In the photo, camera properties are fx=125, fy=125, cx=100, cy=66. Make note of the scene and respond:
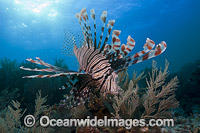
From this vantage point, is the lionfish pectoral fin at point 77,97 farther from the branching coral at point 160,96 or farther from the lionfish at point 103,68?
the branching coral at point 160,96

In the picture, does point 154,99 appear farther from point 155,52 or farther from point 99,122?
point 99,122

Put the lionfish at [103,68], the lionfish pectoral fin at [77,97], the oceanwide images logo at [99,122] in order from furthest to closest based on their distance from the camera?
the oceanwide images logo at [99,122], the lionfish pectoral fin at [77,97], the lionfish at [103,68]

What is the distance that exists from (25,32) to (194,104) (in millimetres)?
49796

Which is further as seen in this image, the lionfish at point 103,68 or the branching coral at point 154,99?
the branching coral at point 154,99

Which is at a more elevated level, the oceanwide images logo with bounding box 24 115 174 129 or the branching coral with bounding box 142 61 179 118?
the branching coral with bounding box 142 61 179 118

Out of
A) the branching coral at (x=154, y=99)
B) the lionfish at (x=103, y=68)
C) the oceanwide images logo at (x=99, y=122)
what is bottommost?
the oceanwide images logo at (x=99, y=122)

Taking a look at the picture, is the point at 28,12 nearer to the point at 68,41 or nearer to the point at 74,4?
the point at 74,4

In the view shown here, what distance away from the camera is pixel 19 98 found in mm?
7004

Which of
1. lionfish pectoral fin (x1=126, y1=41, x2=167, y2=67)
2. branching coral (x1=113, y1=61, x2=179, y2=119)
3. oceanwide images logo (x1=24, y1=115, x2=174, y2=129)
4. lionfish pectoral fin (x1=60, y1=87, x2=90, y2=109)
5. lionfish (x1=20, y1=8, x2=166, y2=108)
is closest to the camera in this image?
lionfish pectoral fin (x1=126, y1=41, x2=167, y2=67)

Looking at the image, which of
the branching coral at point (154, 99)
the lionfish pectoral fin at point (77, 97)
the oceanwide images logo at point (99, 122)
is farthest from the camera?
the branching coral at point (154, 99)

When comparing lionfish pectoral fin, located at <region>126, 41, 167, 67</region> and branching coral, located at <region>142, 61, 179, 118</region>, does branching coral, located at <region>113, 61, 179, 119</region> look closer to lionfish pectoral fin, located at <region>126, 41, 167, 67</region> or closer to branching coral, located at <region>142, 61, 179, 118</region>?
branching coral, located at <region>142, 61, 179, 118</region>

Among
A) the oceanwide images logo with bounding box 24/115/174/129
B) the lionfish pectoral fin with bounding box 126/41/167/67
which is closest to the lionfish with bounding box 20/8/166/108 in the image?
the lionfish pectoral fin with bounding box 126/41/167/67

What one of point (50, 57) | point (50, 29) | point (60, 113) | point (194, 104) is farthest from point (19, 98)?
point (50, 57)

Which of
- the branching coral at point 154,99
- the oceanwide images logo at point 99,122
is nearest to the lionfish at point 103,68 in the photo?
the branching coral at point 154,99
